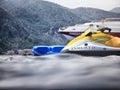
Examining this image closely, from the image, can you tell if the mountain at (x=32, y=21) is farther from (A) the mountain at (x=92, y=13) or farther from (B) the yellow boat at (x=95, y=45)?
(B) the yellow boat at (x=95, y=45)

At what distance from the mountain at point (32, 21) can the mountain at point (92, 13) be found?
407mm

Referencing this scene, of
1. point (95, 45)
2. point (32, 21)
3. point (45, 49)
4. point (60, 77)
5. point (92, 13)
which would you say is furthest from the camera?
point (32, 21)

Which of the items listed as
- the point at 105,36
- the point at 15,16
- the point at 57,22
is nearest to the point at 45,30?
the point at 57,22

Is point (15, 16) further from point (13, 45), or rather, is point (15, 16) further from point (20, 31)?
point (13, 45)

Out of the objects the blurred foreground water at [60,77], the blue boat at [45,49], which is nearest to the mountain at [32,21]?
the blue boat at [45,49]

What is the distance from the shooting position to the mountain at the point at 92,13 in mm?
14625

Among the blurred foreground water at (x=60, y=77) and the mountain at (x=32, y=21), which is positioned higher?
the mountain at (x=32, y=21)

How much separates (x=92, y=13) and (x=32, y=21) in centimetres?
445

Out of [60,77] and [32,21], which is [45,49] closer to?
[60,77]

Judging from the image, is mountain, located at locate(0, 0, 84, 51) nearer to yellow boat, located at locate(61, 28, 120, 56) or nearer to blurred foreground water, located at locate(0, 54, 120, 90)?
yellow boat, located at locate(61, 28, 120, 56)

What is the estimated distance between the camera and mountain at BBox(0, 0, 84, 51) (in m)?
14.7

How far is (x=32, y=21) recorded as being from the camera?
17891mm

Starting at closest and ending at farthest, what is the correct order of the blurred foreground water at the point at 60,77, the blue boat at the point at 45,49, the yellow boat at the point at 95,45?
the blurred foreground water at the point at 60,77, the yellow boat at the point at 95,45, the blue boat at the point at 45,49

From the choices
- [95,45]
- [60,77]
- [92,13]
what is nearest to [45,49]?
[95,45]
